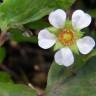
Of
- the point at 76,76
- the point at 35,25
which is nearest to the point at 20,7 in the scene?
the point at 35,25

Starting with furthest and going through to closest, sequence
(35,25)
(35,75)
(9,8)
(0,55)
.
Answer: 1. (35,75)
2. (0,55)
3. (35,25)
4. (9,8)

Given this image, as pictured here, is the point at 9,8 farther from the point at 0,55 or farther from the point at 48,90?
the point at 0,55

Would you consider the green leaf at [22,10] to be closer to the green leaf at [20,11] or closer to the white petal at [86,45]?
the green leaf at [20,11]

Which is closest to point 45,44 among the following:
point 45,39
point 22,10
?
point 45,39

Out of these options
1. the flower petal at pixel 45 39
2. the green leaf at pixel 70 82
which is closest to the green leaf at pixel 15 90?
the green leaf at pixel 70 82

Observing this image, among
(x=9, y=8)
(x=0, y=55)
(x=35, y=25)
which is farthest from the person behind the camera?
(x=0, y=55)

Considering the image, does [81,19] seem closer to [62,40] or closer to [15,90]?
[62,40]

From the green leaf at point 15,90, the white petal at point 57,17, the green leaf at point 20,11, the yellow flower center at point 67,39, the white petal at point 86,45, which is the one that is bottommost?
the green leaf at point 15,90
